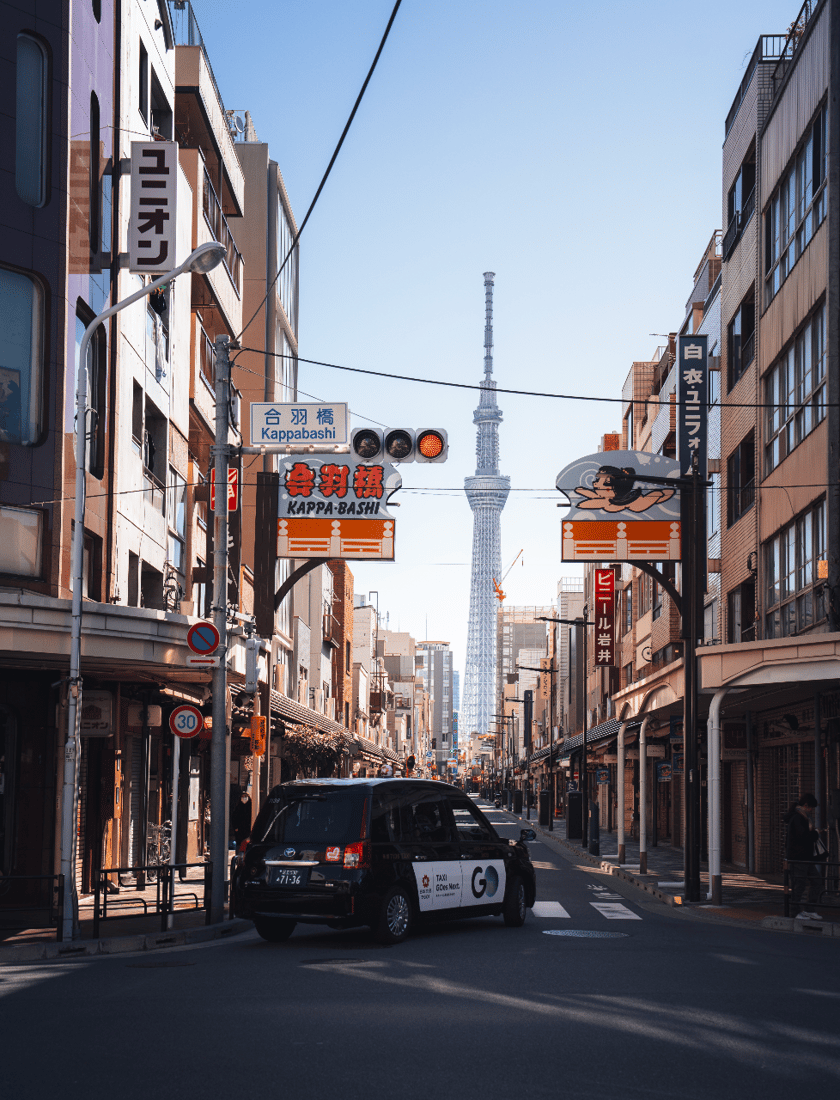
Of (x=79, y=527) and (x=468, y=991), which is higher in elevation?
(x=79, y=527)

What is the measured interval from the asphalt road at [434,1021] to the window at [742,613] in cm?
1633

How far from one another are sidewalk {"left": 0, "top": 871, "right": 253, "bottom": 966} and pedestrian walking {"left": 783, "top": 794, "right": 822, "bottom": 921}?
7.80 meters

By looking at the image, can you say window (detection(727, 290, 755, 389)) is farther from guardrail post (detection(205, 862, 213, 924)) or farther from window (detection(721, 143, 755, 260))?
guardrail post (detection(205, 862, 213, 924))

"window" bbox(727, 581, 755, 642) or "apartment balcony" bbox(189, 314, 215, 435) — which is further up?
"apartment balcony" bbox(189, 314, 215, 435)

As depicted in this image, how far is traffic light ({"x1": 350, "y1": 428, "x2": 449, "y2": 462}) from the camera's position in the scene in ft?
66.7

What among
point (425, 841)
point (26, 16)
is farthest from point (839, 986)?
point (26, 16)

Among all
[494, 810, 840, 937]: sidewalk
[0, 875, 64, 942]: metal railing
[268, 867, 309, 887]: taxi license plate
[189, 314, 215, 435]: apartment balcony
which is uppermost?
[189, 314, 215, 435]: apartment balcony

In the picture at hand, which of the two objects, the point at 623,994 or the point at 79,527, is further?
the point at 79,527

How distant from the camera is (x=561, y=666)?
92750 mm

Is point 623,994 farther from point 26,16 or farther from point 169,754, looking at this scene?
point 169,754

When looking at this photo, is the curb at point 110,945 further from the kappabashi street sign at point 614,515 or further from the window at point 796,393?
the window at point 796,393

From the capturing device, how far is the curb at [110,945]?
49.1ft

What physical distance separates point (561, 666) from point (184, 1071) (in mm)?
85323

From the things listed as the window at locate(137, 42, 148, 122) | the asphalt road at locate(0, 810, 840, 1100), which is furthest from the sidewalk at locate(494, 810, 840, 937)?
the window at locate(137, 42, 148, 122)
